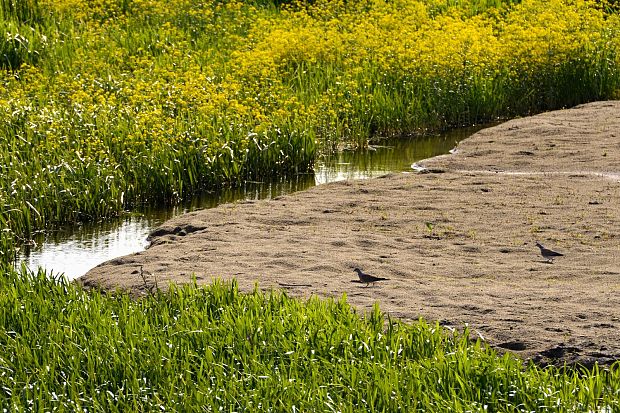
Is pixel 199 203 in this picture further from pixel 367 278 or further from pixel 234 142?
pixel 367 278

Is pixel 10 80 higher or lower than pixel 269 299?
higher

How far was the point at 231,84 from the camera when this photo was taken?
12.7 metres

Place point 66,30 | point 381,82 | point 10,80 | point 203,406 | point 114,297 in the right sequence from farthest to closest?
point 66,30 < point 381,82 < point 10,80 < point 114,297 < point 203,406

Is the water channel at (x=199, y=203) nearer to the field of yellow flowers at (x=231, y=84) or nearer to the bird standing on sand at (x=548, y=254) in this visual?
the field of yellow flowers at (x=231, y=84)

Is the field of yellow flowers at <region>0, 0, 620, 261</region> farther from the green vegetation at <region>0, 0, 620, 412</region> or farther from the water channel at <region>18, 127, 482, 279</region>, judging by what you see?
the water channel at <region>18, 127, 482, 279</region>

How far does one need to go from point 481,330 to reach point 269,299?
3.93 ft

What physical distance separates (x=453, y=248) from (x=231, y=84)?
17.2 feet

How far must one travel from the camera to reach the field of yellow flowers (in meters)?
10.4

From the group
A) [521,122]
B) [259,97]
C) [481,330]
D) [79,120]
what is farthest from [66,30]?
[481,330]

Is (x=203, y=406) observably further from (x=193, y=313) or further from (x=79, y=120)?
(x=79, y=120)

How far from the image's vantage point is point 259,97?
508 inches

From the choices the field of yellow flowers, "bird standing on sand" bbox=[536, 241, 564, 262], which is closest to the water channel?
the field of yellow flowers

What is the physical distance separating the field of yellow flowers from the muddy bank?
1.20 meters

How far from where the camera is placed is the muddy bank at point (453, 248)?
252 inches
